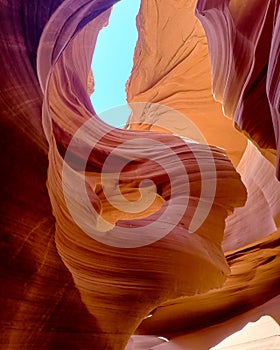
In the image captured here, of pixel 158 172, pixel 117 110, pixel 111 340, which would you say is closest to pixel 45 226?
pixel 111 340

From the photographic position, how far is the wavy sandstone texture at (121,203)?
148 cm

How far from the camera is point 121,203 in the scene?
3.24 metres

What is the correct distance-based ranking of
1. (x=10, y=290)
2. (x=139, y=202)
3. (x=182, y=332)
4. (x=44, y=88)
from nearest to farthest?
1. (x=10, y=290)
2. (x=44, y=88)
3. (x=139, y=202)
4. (x=182, y=332)

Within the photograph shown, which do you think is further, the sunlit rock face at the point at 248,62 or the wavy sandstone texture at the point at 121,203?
the sunlit rock face at the point at 248,62

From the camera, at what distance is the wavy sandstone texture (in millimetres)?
1480

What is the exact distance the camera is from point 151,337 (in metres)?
Answer: 3.55

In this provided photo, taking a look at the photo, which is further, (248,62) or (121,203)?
(121,203)

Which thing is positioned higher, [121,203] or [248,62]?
[248,62]

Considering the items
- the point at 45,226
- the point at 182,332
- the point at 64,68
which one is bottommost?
the point at 182,332

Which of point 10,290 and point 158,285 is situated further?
point 158,285

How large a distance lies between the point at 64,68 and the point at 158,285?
2.08m

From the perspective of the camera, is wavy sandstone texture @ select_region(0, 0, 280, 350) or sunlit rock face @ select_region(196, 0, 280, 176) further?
sunlit rock face @ select_region(196, 0, 280, 176)

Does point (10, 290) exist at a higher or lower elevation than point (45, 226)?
lower

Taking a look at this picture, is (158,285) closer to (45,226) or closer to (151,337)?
(45,226)
